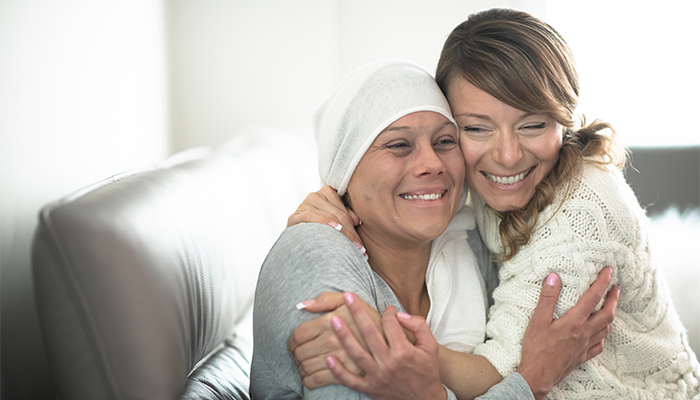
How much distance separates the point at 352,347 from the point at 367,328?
0.05m

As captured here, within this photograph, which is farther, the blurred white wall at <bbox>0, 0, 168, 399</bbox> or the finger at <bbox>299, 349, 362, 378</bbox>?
Result: the blurred white wall at <bbox>0, 0, 168, 399</bbox>

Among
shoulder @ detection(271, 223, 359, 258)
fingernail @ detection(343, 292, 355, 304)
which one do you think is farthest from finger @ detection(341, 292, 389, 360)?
shoulder @ detection(271, 223, 359, 258)

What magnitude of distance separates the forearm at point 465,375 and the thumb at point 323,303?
35 cm

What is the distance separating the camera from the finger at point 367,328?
1.13 metres

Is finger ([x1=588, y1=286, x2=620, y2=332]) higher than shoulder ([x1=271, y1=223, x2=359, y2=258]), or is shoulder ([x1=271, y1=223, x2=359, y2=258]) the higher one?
shoulder ([x1=271, y1=223, x2=359, y2=258])

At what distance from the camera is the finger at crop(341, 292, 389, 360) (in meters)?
1.13

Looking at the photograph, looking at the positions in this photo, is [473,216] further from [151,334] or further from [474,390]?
[151,334]

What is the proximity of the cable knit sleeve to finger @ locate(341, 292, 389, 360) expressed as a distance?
0.41 meters

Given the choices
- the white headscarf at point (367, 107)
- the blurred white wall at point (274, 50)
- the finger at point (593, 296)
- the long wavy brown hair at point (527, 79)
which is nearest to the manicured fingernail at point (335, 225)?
the white headscarf at point (367, 107)

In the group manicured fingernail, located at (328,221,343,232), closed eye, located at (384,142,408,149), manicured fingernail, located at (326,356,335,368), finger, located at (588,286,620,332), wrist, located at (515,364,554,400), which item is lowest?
wrist, located at (515,364,554,400)

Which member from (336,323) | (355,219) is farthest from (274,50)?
(336,323)

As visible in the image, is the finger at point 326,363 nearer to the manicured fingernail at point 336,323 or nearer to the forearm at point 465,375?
the manicured fingernail at point 336,323

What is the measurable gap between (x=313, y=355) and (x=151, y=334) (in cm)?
30

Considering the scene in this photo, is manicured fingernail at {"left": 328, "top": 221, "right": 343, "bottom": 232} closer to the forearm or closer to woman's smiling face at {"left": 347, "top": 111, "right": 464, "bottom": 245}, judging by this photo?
woman's smiling face at {"left": 347, "top": 111, "right": 464, "bottom": 245}
